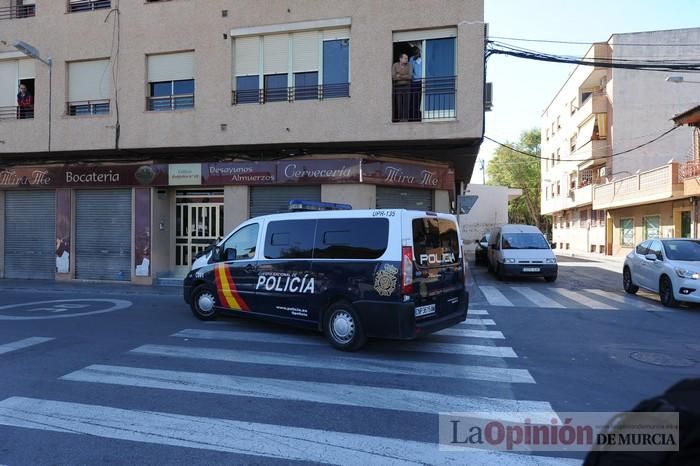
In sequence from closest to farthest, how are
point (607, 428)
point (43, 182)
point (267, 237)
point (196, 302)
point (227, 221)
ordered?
point (607, 428) < point (267, 237) < point (196, 302) < point (227, 221) < point (43, 182)

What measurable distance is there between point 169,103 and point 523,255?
12.4m

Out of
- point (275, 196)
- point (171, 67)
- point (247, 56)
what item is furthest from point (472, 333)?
point (171, 67)

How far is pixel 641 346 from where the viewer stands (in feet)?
23.2

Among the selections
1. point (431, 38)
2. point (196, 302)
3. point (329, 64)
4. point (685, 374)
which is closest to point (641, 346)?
point (685, 374)

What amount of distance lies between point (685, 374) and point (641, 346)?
1.45 metres

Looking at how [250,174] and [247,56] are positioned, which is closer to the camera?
[247,56]

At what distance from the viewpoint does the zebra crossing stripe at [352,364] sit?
566cm

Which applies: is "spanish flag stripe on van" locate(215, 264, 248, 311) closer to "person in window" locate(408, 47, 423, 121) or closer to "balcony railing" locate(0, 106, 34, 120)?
"person in window" locate(408, 47, 423, 121)

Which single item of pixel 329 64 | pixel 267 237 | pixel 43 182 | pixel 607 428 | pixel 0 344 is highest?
pixel 329 64

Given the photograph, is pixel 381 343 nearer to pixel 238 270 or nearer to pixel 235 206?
pixel 238 270

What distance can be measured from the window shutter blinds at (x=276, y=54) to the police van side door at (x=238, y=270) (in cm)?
693

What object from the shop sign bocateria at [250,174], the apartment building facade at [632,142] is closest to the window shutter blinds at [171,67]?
the shop sign bocateria at [250,174]

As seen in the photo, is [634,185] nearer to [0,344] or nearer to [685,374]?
[685,374]

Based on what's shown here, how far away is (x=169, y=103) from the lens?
1460 centimetres
